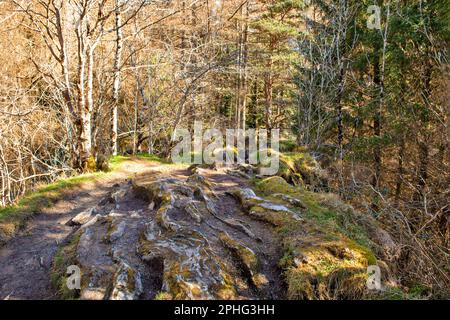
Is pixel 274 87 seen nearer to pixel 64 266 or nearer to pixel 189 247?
pixel 189 247

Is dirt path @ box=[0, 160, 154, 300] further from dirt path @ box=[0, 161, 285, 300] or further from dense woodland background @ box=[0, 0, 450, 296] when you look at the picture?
dense woodland background @ box=[0, 0, 450, 296]

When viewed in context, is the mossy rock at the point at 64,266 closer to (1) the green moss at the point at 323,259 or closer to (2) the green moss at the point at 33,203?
(2) the green moss at the point at 33,203

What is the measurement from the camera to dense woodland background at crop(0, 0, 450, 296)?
23.7 feet

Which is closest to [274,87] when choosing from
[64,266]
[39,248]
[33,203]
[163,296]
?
[33,203]

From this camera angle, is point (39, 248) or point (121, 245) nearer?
point (121, 245)

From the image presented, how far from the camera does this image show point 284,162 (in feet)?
29.9

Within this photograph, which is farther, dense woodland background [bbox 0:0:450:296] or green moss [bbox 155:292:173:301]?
dense woodland background [bbox 0:0:450:296]

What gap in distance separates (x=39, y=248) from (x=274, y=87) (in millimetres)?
16190

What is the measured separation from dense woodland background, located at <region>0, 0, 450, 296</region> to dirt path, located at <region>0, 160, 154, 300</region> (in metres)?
1.06

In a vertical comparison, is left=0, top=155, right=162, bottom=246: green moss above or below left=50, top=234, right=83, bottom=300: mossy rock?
above

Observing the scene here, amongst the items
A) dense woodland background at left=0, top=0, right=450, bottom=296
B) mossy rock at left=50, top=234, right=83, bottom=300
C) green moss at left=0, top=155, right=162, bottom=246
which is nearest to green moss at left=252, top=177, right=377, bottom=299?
dense woodland background at left=0, top=0, right=450, bottom=296

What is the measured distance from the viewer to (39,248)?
464 cm

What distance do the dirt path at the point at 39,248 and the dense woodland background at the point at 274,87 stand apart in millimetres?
1055
